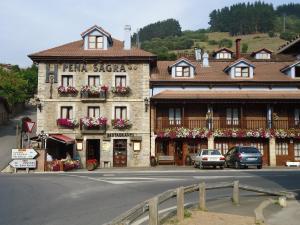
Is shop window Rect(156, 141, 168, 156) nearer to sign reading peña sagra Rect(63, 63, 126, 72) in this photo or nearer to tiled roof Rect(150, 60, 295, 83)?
tiled roof Rect(150, 60, 295, 83)

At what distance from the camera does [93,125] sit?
32906mm

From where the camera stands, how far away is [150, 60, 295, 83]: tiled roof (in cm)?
3519

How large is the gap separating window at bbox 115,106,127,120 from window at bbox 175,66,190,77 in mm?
5671

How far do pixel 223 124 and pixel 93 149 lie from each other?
11.0m

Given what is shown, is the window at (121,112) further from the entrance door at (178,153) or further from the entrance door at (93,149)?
the entrance door at (178,153)

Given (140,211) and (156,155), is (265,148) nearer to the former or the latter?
(156,155)

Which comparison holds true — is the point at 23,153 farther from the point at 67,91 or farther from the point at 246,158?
the point at 246,158

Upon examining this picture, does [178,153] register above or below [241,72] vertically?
below

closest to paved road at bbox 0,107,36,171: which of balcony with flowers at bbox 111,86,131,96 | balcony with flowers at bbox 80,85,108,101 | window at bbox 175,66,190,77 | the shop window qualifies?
balcony with flowers at bbox 80,85,108,101

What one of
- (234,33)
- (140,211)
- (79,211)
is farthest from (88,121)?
(234,33)

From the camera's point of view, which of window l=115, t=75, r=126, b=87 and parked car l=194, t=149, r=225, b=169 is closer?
parked car l=194, t=149, r=225, b=169

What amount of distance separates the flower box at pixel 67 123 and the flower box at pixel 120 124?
9.91 ft

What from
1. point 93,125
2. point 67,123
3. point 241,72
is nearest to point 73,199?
point 93,125

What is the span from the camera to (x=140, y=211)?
717cm
